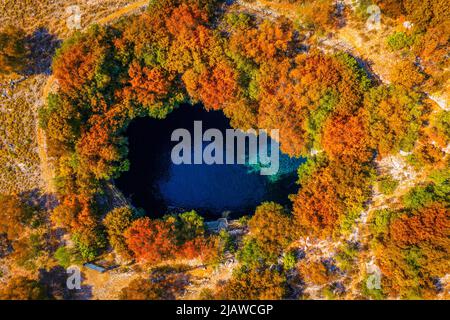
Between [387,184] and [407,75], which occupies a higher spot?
[407,75]

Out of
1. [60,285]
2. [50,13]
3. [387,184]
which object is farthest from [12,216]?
[387,184]

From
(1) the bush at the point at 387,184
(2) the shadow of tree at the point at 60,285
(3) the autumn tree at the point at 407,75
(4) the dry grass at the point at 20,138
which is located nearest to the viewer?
(3) the autumn tree at the point at 407,75

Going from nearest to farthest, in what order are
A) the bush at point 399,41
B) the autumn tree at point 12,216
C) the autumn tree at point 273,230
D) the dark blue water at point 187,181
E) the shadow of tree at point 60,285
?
1. the autumn tree at point 12,216
2. the autumn tree at point 273,230
3. the bush at point 399,41
4. the shadow of tree at point 60,285
5. the dark blue water at point 187,181

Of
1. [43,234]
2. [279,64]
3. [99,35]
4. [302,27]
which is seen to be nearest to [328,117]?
[279,64]

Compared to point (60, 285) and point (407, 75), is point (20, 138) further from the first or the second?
A: point (407, 75)

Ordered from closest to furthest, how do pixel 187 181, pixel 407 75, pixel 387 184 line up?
pixel 407 75 → pixel 387 184 → pixel 187 181

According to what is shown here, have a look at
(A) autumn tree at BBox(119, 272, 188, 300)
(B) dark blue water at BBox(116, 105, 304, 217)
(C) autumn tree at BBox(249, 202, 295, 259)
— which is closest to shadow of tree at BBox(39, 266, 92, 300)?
(A) autumn tree at BBox(119, 272, 188, 300)

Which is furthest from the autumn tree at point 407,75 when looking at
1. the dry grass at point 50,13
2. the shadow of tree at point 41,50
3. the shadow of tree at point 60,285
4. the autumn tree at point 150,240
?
the shadow of tree at point 60,285

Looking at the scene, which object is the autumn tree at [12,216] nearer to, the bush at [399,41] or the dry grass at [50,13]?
the dry grass at [50,13]

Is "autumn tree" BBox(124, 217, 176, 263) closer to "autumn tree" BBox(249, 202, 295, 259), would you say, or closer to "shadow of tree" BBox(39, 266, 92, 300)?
"shadow of tree" BBox(39, 266, 92, 300)
